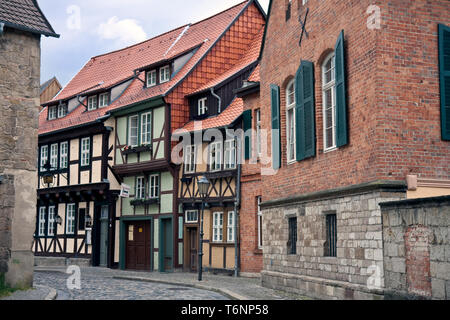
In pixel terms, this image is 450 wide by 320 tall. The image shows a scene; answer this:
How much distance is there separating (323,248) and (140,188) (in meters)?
15.4

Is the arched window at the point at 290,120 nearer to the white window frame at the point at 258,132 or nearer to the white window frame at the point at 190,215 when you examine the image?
the white window frame at the point at 258,132

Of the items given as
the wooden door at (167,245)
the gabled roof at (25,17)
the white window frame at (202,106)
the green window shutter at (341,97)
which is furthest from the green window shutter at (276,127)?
the wooden door at (167,245)

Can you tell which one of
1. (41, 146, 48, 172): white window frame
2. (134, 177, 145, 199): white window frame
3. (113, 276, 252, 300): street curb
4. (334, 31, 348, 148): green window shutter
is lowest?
(113, 276, 252, 300): street curb

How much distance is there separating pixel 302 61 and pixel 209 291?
6.46m

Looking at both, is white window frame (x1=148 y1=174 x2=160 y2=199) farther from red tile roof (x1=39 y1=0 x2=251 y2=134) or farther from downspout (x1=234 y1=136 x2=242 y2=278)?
downspout (x1=234 y1=136 x2=242 y2=278)

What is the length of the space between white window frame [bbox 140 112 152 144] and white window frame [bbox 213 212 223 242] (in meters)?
5.00

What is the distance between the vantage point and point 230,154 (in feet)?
79.2

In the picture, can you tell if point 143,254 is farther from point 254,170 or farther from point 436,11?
point 436,11

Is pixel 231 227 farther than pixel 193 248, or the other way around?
pixel 193 248

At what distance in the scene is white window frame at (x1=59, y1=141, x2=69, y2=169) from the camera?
106 ft

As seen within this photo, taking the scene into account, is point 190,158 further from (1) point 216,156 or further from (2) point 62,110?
(2) point 62,110

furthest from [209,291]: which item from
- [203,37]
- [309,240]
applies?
[203,37]

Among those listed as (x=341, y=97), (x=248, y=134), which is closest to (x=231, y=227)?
(x=248, y=134)

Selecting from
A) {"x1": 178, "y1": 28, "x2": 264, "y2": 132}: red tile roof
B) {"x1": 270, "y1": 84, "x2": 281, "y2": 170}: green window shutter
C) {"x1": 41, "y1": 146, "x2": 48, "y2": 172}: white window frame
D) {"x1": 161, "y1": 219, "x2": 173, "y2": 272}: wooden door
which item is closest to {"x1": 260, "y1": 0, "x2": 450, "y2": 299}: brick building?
{"x1": 270, "y1": 84, "x2": 281, "y2": 170}: green window shutter
